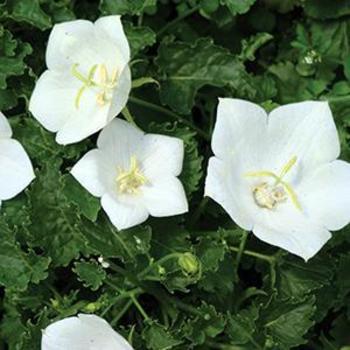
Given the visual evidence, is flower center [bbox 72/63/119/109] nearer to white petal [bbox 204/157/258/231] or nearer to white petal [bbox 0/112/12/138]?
white petal [bbox 0/112/12/138]

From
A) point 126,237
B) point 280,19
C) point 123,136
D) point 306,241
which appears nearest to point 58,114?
point 123,136

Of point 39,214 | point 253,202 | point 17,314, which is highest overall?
point 253,202

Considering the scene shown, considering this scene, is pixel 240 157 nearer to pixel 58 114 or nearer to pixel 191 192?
pixel 191 192

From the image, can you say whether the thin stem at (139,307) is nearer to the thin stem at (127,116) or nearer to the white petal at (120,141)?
the white petal at (120,141)

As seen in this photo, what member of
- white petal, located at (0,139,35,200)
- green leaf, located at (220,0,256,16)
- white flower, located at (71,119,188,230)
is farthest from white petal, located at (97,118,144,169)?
green leaf, located at (220,0,256,16)

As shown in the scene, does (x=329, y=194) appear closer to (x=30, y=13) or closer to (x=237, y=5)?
(x=237, y=5)

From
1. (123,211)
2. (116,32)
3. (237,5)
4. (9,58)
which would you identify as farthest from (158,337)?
(237,5)

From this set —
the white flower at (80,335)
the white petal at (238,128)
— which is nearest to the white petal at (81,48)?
the white petal at (238,128)
